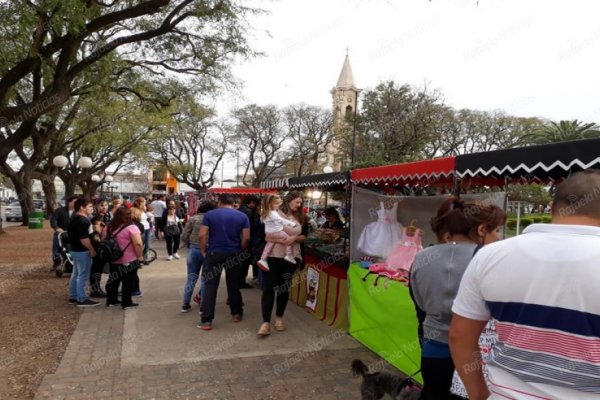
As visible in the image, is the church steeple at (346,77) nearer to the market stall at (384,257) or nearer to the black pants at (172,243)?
the black pants at (172,243)

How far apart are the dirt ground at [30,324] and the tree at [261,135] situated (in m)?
30.0

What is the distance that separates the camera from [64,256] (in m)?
8.94

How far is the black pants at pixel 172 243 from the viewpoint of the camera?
39.5 ft

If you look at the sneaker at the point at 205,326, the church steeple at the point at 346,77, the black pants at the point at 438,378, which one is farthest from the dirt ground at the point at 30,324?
the church steeple at the point at 346,77

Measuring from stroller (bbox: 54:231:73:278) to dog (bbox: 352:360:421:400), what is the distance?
7.30m

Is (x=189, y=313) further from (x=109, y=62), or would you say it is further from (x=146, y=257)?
(x=109, y=62)

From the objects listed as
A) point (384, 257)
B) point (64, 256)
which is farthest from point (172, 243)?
point (384, 257)

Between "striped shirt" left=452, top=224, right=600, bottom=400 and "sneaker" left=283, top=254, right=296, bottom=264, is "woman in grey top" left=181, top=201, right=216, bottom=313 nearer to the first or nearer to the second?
"sneaker" left=283, top=254, right=296, bottom=264

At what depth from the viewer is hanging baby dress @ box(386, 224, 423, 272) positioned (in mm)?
4988

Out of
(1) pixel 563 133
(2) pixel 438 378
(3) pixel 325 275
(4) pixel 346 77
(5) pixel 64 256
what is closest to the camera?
(2) pixel 438 378

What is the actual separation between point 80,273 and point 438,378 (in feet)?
19.2

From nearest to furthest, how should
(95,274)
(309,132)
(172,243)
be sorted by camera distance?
(95,274), (172,243), (309,132)

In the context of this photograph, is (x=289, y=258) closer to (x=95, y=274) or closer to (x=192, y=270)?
(x=192, y=270)

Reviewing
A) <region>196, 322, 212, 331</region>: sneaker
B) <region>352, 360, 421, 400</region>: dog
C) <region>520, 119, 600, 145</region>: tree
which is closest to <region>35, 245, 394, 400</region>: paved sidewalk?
<region>196, 322, 212, 331</region>: sneaker
